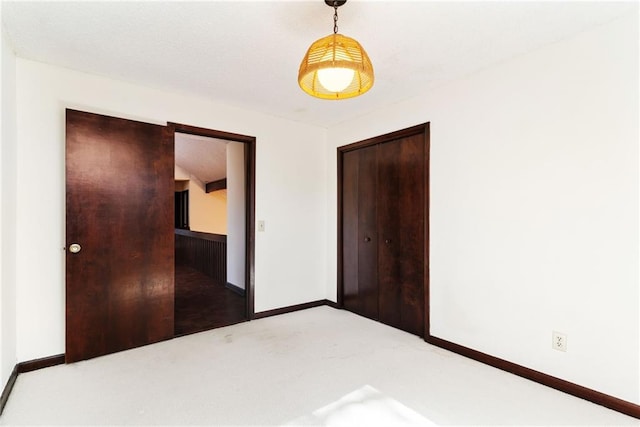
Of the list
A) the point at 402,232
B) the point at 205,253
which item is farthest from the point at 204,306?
the point at 402,232

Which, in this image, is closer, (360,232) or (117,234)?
(117,234)

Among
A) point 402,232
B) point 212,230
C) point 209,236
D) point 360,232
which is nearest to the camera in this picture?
point 402,232

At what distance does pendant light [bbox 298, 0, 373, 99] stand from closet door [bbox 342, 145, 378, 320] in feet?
6.35

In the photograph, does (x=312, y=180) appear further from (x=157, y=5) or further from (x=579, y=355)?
(x=579, y=355)

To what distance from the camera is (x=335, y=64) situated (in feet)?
4.95

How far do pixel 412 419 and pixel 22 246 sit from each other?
2894 mm

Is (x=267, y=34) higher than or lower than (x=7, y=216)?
higher

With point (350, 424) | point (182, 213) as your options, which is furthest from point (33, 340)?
point (182, 213)

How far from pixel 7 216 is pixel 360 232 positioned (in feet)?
9.87

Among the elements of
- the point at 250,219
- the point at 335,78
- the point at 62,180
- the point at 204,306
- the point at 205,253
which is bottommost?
the point at 204,306

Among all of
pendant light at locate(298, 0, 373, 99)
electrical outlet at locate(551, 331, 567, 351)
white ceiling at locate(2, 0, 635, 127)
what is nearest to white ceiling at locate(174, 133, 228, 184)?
white ceiling at locate(2, 0, 635, 127)

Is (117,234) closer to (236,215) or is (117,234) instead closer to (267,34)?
(267,34)

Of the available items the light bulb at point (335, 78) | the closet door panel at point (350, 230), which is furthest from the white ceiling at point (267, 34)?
the closet door panel at point (350, 230)

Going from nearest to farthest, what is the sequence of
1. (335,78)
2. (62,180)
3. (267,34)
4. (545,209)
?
(335,78) < (267,34) < (545,209) < (62,180)
